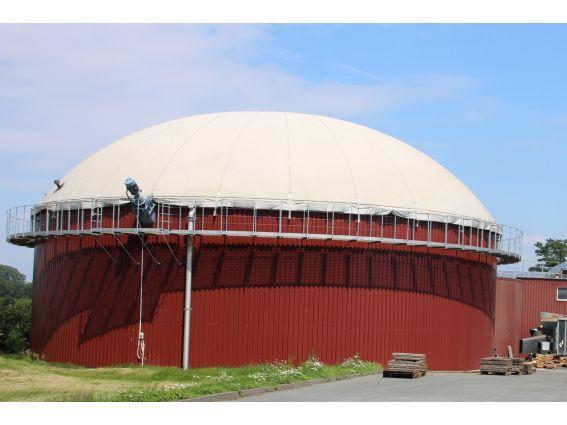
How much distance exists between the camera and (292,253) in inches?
1415

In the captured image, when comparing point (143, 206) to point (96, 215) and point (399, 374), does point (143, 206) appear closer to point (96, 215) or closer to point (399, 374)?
point (96, 215)

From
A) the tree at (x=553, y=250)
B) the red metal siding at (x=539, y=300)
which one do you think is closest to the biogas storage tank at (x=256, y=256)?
the red metal siding at (x=539, y=300)

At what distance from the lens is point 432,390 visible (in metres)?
27.1

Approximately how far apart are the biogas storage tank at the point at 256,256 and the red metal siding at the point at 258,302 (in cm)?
5

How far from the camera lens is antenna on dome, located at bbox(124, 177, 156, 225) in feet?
114

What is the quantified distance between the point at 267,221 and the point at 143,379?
26.7ft

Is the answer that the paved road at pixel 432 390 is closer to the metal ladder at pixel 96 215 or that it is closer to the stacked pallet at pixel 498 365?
the stacked pallet at pixel 498 365

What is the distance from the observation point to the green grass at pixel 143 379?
2388cm

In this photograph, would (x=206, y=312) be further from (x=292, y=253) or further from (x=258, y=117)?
(x=258, y=117)

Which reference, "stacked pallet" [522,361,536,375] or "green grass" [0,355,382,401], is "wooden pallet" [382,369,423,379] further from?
"stacked pallet" [522,361,536,375]

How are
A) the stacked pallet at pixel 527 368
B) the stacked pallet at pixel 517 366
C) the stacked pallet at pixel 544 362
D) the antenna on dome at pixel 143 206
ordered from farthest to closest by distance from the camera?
the stacked pallet at pixel 544 362 < the stacked pallet at pixel 527 368 < the stacked pallet at pixel 517 366 < the antenna on dome at pixel 143 206

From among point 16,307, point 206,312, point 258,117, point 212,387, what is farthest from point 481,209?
point 16,307

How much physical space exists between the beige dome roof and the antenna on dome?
1232 mm

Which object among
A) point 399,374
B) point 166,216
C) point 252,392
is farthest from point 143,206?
point 252,392
